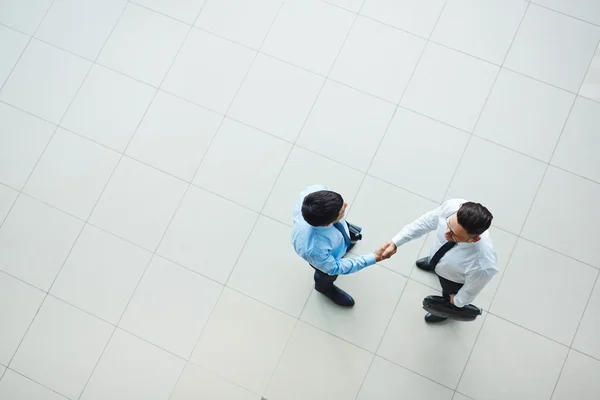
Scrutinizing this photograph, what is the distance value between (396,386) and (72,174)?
253cm

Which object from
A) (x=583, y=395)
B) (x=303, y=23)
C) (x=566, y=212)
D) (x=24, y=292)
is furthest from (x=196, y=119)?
(x=583, y=395)

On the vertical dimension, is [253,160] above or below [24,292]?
above

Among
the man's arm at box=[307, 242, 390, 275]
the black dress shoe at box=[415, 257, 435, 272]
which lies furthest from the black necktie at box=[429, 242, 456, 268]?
the black dress shoe at box=[415, 257, 435, 272]

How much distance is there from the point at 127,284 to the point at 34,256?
A: 0.68 m

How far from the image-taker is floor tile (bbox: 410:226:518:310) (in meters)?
3.19

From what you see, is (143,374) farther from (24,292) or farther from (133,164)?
(133,164)

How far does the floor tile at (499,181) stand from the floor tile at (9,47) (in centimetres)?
324

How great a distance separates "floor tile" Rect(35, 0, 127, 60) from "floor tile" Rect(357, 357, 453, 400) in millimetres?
2931

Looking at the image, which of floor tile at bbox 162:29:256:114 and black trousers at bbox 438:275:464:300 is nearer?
black trousers at bbox 438:275:464:300

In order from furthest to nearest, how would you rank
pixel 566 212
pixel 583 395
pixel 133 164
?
1. pixel 133 164
2. pixel 566 212
3. pixel 583 395

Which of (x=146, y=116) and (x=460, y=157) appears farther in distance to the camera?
(x=146, y=116)

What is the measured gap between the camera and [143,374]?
3188 millimetres

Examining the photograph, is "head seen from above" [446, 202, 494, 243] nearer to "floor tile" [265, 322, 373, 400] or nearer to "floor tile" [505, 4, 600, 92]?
"floor tile" [265, 322, 373, 400]

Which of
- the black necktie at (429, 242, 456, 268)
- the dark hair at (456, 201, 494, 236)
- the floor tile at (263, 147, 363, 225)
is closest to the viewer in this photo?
the dark hair at (456, 201, 494, 236)
